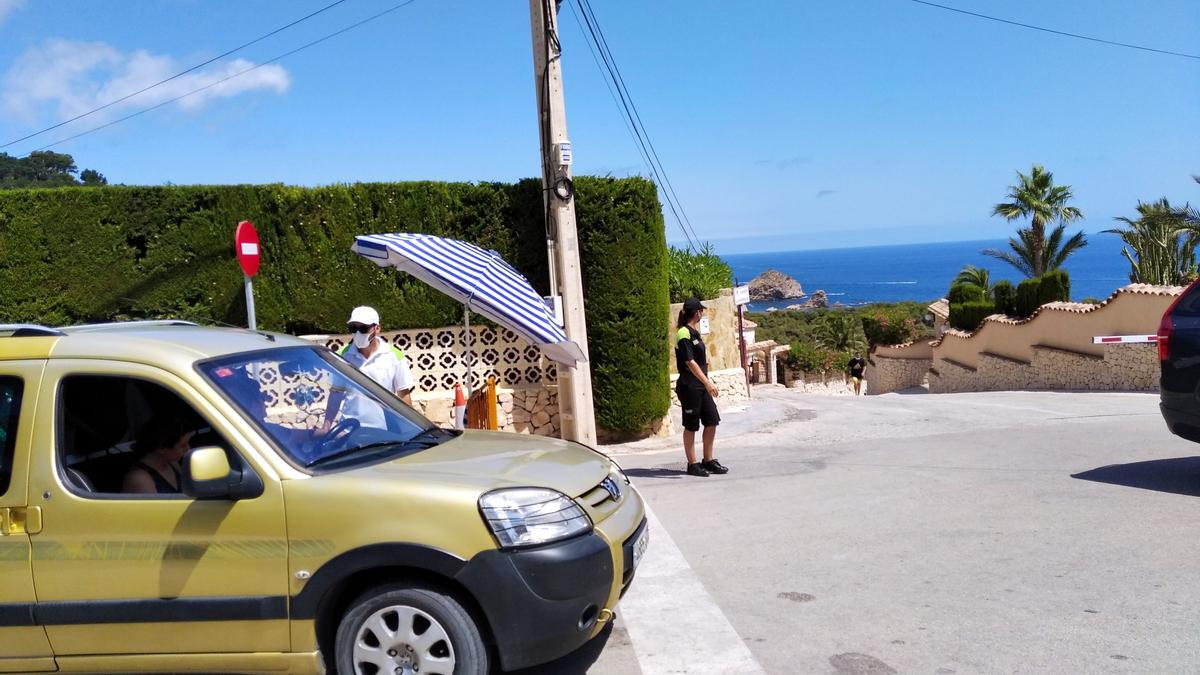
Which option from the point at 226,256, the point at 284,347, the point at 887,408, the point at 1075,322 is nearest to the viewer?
the point at 284,347

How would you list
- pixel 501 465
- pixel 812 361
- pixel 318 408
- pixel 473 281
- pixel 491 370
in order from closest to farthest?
pixel 501 465
pixel 318 408
pixel 473 281
pixel 491 370
pixel 812 361

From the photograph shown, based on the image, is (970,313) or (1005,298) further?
(970,313)

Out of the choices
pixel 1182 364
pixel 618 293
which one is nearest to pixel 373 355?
pixel 618 293

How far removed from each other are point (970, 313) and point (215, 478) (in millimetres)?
31657

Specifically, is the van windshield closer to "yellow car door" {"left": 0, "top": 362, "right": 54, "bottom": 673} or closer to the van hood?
the van hood

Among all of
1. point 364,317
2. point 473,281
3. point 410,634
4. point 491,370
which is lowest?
point 410,634

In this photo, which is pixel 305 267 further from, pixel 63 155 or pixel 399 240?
pixel 63 155

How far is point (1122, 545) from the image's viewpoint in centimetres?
623

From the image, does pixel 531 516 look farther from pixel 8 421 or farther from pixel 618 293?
pixel 618 293

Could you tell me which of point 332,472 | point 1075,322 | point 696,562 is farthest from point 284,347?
point 1075,322

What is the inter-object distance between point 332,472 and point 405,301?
7.77 m

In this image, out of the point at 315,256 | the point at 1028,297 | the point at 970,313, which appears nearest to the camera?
the point at 315,256

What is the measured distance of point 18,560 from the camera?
160 inches

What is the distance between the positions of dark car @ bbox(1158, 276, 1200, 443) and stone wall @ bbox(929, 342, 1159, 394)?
9820 mm
